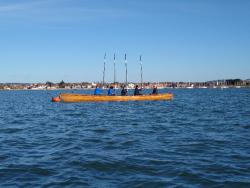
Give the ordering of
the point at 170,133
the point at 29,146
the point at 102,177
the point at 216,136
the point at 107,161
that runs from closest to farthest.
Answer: the point at 102,177 < the point at 107,161 < the point at 29,146 < the point at 216,136 < the point at 170,133

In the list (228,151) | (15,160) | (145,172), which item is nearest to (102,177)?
(145,172)

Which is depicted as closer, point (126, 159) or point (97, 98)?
point (126, 159)

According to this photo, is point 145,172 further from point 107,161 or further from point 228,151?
point 228,151

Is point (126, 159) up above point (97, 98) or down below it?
below

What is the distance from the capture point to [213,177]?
41.5 feet

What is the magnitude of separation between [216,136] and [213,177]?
9.56 metres

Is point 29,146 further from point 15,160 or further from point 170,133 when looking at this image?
point 170,133

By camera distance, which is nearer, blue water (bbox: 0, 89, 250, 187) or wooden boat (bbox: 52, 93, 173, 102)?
blue water (bbox: 0, 89, 250, 187)

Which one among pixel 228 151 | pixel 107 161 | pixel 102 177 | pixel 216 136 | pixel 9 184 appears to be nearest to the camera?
pixel 9 184

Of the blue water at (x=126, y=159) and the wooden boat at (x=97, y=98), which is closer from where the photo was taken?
the blue water at (x=126, y=159)

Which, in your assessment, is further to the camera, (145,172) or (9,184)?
(145,172)

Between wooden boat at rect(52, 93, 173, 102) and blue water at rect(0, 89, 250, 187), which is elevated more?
wooden boat at rect(52, 93, 173, 102)

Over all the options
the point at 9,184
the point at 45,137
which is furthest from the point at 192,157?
the point at 45,137

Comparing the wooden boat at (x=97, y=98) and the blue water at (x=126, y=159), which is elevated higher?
the wooden boat at (x=97, y=98)
